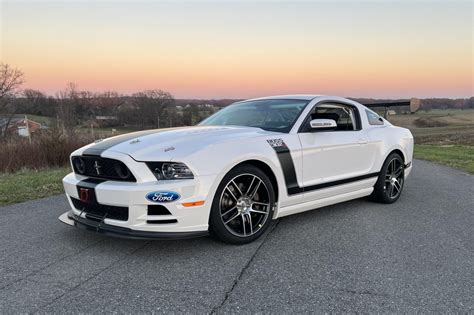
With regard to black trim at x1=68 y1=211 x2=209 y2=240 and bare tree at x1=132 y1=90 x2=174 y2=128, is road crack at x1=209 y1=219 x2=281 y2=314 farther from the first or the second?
bare tree at x1=132 y1=90 x2=174 y2=128

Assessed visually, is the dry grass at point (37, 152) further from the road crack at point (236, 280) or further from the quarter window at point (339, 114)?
the road crack at point (236, 280)

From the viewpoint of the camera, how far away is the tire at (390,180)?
545 centimetres

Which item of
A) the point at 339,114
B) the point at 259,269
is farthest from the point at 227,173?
the point at 339,114

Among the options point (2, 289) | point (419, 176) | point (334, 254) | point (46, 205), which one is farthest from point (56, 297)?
point (419, 176)

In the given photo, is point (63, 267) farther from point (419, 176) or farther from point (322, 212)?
point (419, 176)

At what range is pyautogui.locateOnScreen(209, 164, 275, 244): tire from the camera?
140 inches

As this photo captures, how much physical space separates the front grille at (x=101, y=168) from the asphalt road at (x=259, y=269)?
0.71m

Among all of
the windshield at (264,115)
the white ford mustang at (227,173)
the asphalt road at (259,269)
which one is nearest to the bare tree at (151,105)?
the windshield at (264,115)

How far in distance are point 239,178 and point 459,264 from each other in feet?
6.97

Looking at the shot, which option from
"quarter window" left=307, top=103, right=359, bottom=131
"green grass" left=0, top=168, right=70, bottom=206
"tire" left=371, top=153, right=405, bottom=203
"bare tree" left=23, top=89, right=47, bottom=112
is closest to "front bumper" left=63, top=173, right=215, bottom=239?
"quarter window" left=307, top=103, right=359, bottom=131

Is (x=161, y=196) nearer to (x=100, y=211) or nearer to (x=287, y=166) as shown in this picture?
(x=100, y=211)

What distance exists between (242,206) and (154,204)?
93cm

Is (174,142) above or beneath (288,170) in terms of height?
above

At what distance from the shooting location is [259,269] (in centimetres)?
316
